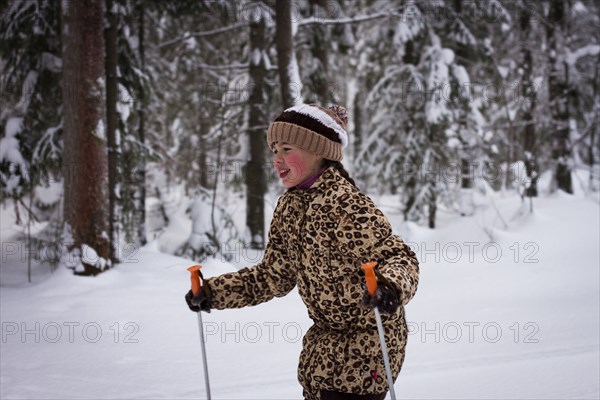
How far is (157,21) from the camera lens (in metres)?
12.4

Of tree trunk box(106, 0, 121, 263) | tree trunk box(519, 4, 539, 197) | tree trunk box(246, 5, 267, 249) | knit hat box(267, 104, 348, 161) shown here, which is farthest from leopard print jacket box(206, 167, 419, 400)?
tree trunk box(519, 4, 539, 197)

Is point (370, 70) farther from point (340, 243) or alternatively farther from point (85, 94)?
point (340, 243)

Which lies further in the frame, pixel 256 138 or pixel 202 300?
pixel 256 138

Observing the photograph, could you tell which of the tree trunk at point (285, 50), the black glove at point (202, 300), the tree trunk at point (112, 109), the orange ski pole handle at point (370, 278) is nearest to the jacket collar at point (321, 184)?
the orange ski pole handle at point (370, 278)

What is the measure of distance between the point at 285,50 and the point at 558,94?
9.99 metres

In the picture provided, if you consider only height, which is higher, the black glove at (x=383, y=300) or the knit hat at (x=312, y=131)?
the knit hat at (x=312, y=131)

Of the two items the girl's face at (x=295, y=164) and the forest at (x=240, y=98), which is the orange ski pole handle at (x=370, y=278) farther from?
the forest at (x=240, y=98)

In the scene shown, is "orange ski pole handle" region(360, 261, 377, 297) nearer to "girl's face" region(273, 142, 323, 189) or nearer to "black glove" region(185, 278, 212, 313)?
"girl's face" region(273, 142, 323, 189)

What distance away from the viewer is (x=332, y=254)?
2.23m

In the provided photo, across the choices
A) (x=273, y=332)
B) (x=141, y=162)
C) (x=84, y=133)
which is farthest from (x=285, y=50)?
(x=273, y=332)

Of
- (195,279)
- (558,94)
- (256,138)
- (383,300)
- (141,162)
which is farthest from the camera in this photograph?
(558,94)

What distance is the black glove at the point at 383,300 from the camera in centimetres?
184

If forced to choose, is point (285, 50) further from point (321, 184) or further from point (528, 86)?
point (528, 86)

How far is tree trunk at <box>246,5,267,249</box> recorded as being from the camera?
11.4 m
